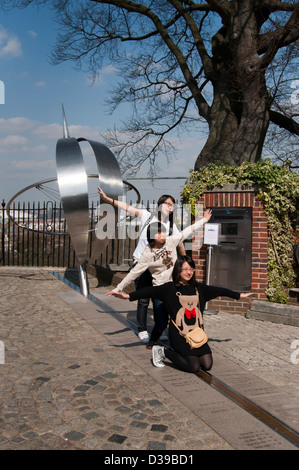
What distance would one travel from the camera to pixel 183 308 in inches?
170

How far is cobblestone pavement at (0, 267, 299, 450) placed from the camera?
2900mm

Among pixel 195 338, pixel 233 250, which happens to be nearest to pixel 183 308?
pixel 195 338

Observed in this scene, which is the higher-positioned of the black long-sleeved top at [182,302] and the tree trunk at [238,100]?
the tree trunk at [238,100]

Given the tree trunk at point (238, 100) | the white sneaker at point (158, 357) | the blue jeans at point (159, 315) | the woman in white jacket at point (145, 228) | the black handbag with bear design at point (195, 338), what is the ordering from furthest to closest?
the tree trunk at point (238, 100) → the woman in white jacket at point (145, 228) → the blue jeans at point (159, 315) → the white sneaker at point (158, 357) → the black handbag with bear design at point (195, 338)

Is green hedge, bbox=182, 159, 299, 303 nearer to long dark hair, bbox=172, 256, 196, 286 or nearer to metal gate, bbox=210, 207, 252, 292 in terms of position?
metal gate, bbox=210, 207, 252, 292

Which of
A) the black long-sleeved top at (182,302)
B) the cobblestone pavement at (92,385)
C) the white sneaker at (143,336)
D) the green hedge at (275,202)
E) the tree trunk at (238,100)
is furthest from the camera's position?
the tree trunk at (238,100)

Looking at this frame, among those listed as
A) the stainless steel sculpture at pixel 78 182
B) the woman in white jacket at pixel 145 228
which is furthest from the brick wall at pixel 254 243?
the woman in white jacket at pixel 145 228

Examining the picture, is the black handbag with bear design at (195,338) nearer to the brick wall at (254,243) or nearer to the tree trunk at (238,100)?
the brick wall at (254,243)

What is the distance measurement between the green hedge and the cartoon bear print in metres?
3.49

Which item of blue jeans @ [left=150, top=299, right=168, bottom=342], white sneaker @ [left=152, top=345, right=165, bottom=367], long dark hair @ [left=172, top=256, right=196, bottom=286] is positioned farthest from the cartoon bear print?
blue jeans @ [left=150, top=299, right=168, bottom=342]

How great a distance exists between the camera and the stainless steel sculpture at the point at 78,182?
7559mm
